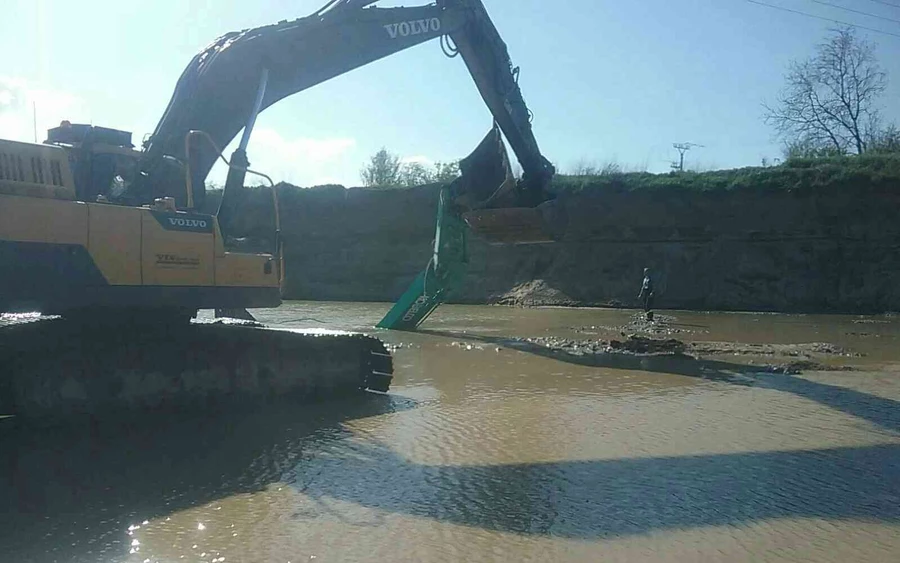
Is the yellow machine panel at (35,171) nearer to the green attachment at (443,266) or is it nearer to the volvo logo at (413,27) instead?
the volvo logo at (413,27)

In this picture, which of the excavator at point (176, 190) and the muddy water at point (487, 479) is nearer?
the muddy water at point (487, 479)

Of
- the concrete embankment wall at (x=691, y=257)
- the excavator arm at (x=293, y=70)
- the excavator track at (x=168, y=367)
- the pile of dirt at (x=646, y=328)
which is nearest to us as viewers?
the excavator track at (x=168, y=367)

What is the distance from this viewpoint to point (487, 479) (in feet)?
16.6

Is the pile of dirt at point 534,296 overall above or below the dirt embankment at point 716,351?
above

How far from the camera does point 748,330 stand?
16.1 metres

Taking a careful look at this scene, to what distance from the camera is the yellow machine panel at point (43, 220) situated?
18.9ft

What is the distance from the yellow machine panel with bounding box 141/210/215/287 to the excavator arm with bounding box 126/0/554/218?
0.60 metres

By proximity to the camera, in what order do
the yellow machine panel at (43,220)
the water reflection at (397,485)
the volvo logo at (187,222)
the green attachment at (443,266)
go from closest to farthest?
1. the water reflection at (397,485)
2. the yellow machine panel at (43,220)
3. the volvo logo at (187,222)
4. the green attachment at (443,266)

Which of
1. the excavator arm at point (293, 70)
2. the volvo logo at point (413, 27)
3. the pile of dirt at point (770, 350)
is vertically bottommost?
the pile of dirt at point (770, 350)

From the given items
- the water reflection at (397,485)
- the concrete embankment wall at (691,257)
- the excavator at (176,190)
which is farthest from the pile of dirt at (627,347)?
the concrete embankment wall at (691,257)

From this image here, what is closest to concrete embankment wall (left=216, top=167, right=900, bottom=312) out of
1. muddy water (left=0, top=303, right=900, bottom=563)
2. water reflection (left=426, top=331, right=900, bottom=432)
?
water reflection (left=426, top=331, right=900, bottom=432)

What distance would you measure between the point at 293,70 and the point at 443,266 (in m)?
6.07

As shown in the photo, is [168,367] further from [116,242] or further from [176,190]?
[176,190]

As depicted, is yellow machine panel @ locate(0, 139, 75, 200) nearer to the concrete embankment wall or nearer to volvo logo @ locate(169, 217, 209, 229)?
volvo logo @ locate(169, 217, 209, 229)
